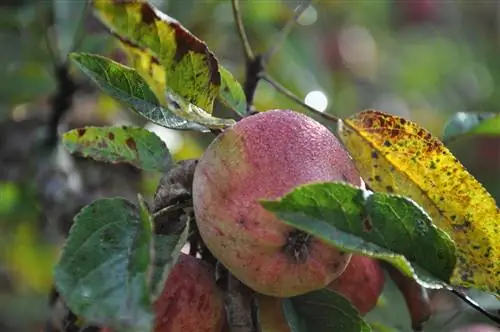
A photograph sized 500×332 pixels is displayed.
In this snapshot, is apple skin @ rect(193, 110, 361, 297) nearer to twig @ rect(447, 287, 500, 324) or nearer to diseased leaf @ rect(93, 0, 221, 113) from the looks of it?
diseased leaf @ rect(93, 0, 221, 113)

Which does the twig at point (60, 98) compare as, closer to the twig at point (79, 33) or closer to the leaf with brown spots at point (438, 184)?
the twig at point (79, 33)

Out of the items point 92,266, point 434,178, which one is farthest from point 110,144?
point 434,178

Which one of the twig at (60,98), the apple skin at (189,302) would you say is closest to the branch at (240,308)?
the apple skin at (189,302)

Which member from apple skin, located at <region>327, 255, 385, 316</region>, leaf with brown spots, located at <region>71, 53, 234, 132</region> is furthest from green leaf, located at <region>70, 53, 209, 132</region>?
apple skin, located at <region>327, 255, 385, 316</region>

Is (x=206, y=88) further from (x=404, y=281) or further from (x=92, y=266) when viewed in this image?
(x=404, y=281)

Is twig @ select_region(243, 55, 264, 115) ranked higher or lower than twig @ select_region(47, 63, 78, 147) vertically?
higher
